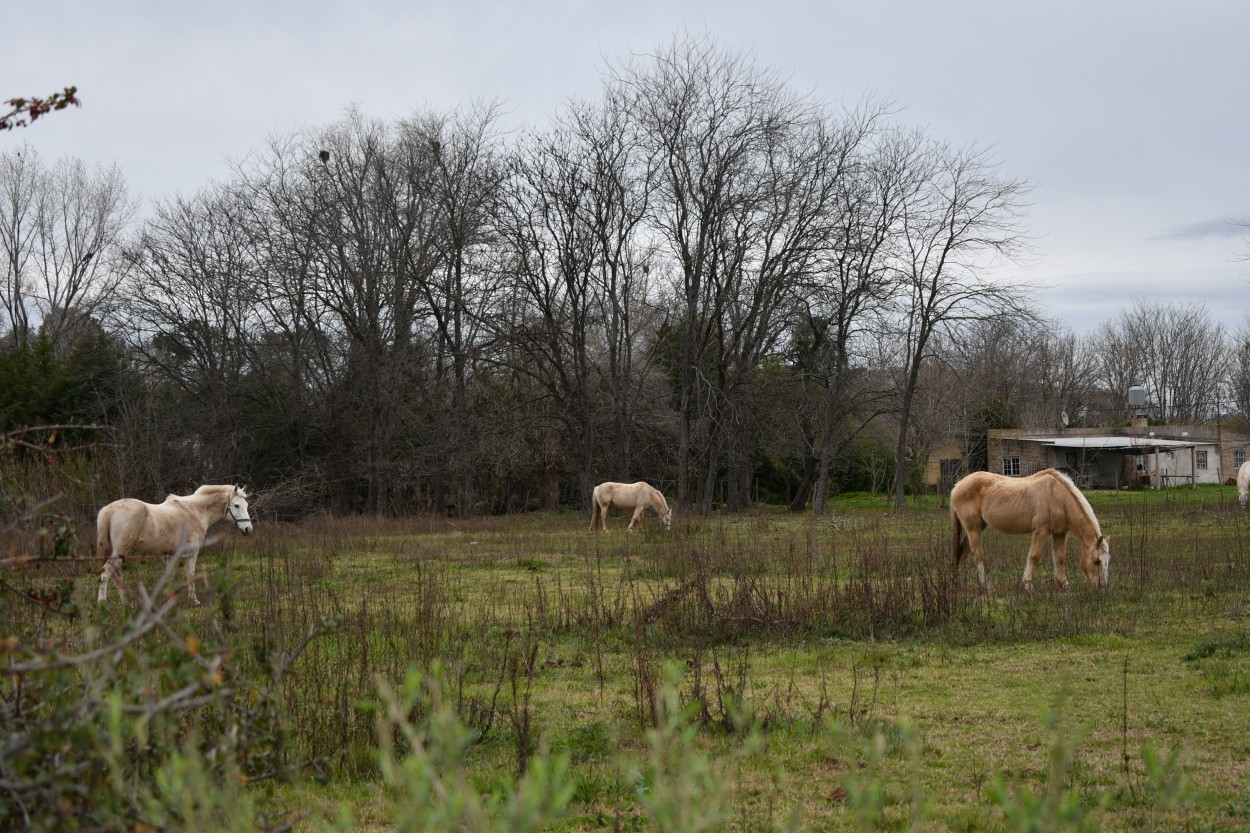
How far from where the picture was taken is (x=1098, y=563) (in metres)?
12.3

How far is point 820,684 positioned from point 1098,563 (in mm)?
5943

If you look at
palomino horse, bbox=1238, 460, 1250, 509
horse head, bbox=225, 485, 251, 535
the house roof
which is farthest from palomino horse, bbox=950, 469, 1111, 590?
the house roof

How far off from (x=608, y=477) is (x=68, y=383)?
1717 centimetres

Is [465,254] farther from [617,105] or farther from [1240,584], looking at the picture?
[1240,584]

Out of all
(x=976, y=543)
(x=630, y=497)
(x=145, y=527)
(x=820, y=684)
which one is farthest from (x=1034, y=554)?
(x=630, y=497)

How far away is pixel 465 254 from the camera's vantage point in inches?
1374

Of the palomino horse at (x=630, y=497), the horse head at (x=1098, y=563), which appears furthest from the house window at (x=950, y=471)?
the horse head at (x=1098, y=563)

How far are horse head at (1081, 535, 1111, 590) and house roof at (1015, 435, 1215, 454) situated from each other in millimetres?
39918

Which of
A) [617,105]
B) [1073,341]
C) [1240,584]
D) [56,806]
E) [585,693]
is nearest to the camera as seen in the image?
[56,806]

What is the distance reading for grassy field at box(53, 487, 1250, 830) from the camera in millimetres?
5012

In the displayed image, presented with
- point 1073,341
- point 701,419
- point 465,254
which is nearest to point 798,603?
point 701,419

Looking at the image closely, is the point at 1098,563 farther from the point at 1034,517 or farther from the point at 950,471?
the point at 950,471

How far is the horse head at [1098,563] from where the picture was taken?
12219 millimetres

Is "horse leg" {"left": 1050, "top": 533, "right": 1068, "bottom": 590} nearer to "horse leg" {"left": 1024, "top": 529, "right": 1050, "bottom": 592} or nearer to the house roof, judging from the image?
"horse leg" {"left": 1024, "top": 529, "right": 1050, "bottom": 592}
